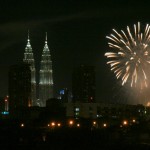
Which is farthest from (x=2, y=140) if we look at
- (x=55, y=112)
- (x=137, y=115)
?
(x=137, y=115)

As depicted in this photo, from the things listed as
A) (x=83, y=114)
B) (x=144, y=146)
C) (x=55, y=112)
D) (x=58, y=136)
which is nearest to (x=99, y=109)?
(x=83, y=114)

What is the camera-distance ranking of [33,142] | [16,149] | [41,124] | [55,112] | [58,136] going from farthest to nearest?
1. [55,112]
2. [41,124]
3. [58,136]
4. [33,142]
5. [16,149]

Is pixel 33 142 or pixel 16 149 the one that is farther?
pixel 33 142

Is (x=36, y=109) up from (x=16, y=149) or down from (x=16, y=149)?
up

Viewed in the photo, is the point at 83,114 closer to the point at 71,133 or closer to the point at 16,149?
the point at 71,133

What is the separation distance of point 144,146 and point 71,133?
24.8m

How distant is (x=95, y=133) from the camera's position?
8906 centimetres

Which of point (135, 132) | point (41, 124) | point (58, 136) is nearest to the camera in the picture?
point (58, 136)

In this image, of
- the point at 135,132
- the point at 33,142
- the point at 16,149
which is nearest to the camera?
the point at 16,149

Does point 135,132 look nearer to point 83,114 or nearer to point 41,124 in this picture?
point 41,124

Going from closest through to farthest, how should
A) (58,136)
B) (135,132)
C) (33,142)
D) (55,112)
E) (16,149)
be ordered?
(16,149), (33,142), (58,136), (135,132), (55,112)

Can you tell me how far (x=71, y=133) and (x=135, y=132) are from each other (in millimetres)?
13690

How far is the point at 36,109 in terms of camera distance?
160625 mm

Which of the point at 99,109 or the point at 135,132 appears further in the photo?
the point at 99,109
